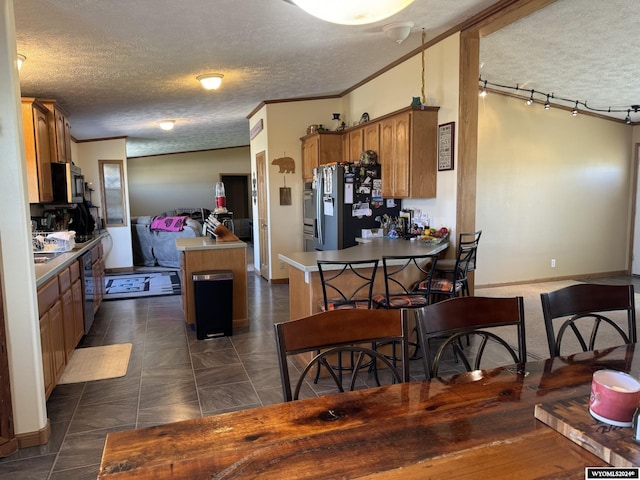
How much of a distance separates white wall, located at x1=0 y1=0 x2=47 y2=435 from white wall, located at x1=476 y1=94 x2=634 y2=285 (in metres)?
5.07

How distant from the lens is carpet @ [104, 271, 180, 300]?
20.0ft

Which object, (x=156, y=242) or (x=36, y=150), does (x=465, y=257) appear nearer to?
(x=36, y=150)

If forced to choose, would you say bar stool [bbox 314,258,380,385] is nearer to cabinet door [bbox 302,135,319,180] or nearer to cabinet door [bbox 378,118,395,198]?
cabinet door [bbox 378,118,395,198]

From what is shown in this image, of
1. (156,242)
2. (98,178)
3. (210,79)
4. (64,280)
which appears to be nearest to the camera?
(64,280)

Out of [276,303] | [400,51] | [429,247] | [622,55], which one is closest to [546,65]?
[622,55]

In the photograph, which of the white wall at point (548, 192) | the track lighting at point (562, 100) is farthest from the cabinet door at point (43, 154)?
the white wall at point (548, 192)

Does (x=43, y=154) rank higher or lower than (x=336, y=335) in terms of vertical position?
higher

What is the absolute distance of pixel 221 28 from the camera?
11.5 feet

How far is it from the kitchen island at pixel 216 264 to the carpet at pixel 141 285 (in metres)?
1.73

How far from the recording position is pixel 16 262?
235 centimetres

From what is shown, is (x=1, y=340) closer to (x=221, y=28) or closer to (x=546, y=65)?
(x=221, y=28)

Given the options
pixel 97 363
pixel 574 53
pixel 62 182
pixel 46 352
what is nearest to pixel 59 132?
pixel 62 182

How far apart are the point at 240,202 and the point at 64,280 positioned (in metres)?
10.2

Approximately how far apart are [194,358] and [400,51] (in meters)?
3.51
